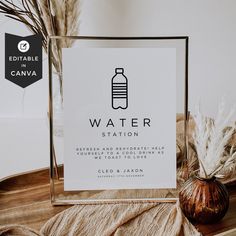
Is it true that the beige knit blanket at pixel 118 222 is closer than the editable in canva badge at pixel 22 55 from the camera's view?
Yes

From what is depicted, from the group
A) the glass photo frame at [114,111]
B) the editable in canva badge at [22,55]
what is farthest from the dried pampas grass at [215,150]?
the editable in canva badge at [22,55]

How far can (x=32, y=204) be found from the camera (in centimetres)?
81

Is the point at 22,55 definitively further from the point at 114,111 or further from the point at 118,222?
the point at 118,222

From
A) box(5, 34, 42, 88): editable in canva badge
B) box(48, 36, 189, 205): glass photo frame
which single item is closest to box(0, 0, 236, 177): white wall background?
box(5, 34, 42, 88): editable in canva badge

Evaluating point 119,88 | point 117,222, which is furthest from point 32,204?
point 119,88

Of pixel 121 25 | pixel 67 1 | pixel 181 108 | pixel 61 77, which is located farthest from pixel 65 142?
pixel 121 25

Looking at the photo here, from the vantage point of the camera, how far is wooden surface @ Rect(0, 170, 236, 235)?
0.73 metres

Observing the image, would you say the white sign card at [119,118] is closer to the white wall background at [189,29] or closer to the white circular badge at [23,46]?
the white circular badge at [23,46]

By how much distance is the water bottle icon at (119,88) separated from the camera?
2.59 ft

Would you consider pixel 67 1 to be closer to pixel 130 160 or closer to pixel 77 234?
pixel 130 160

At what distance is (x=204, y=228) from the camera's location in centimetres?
71

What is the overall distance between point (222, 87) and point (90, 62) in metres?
0.74

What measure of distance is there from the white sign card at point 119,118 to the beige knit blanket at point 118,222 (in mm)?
46

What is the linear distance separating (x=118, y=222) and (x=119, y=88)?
0.92 ft
